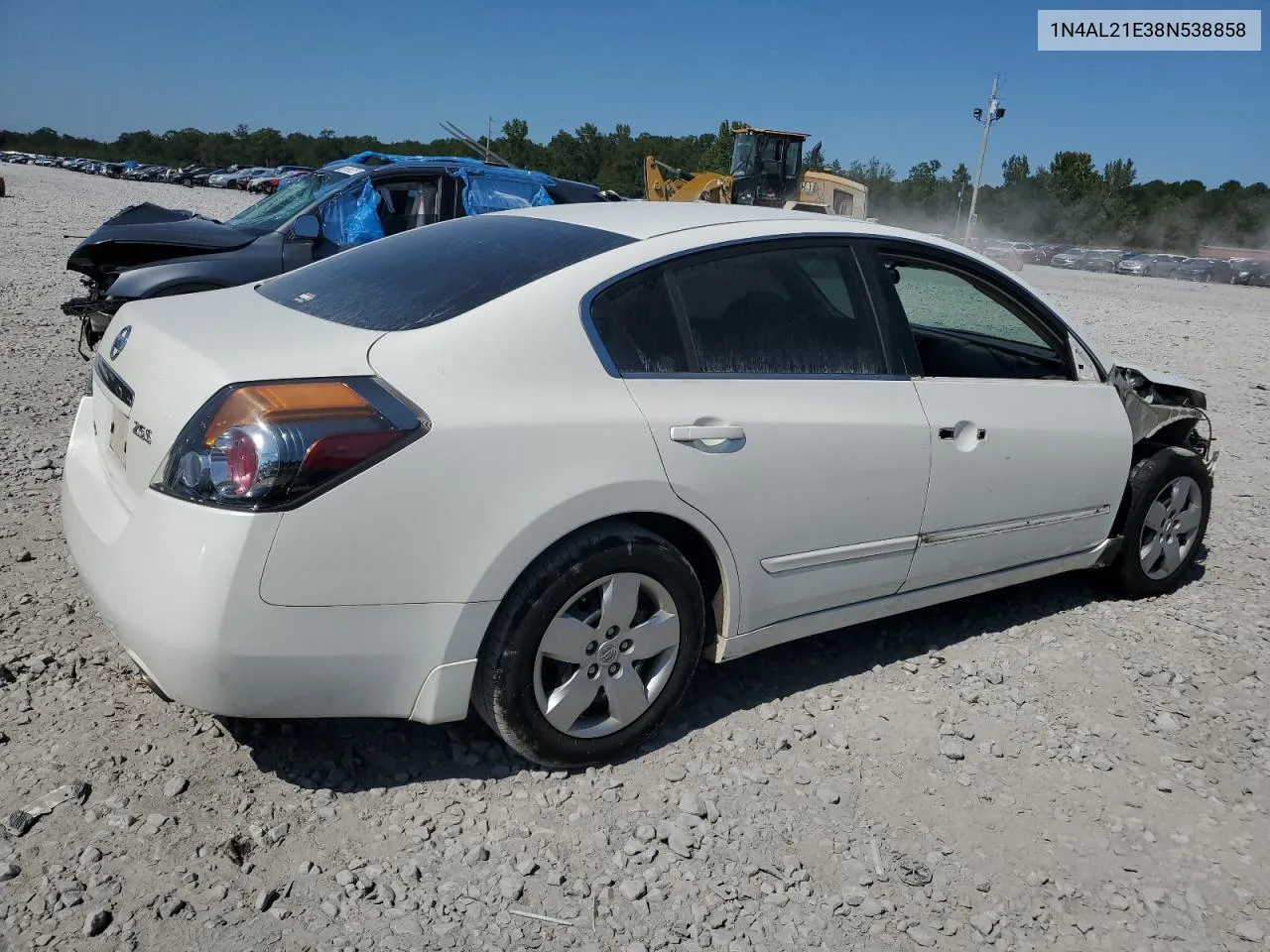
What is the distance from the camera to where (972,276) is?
3.81m

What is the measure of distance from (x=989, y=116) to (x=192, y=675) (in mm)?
58848

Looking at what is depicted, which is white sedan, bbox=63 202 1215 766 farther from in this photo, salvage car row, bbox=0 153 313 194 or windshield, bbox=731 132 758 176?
salvage car row, bbox=0 153 313 194

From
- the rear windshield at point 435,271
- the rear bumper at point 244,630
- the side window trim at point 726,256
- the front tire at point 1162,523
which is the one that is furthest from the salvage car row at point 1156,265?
the rear bumper at point 244,630

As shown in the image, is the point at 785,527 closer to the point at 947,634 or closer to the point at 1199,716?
the point at 947,634

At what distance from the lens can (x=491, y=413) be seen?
2.54 m

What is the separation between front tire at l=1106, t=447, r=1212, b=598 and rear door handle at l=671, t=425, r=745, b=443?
232cm

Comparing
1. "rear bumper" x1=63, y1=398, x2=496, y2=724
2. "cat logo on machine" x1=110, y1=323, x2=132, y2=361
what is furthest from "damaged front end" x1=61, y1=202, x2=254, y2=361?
"rear bumper" x1=63, y1=398, x2=496, y2=724

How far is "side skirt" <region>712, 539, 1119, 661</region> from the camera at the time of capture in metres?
3.21

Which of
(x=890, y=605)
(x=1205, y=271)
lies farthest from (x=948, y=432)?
(x=1205, y=271)

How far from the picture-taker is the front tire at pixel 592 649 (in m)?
2.66

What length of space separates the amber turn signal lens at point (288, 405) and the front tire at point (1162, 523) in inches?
135

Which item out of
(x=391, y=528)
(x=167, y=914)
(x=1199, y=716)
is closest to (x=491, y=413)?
(x=391, y=528)

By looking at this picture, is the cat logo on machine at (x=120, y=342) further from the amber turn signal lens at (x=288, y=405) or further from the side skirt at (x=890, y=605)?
the side skirt at (x=890, y=605)

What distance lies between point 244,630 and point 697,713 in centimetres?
158
